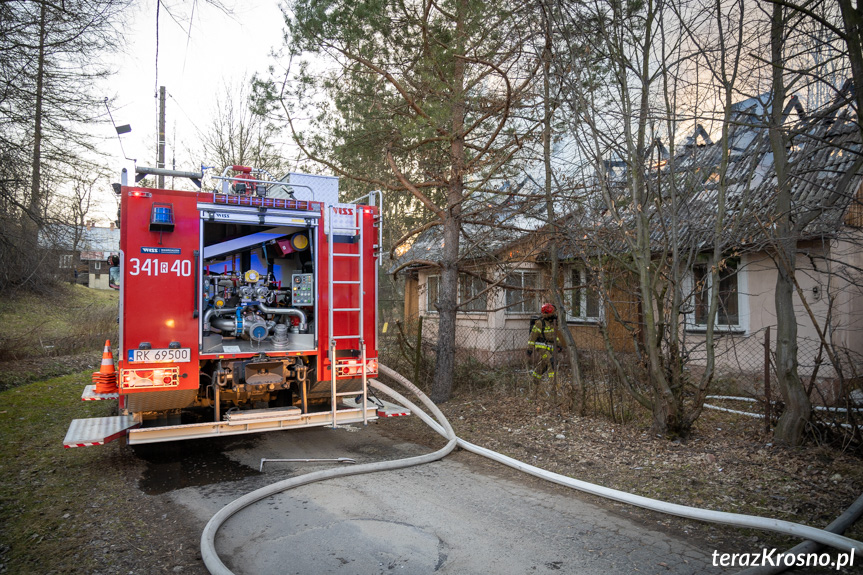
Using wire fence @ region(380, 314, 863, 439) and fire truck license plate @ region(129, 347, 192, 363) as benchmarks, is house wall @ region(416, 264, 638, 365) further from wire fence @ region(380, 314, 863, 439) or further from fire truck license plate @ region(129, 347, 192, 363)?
fire truck license plate @ region(129, 347, 192, 363)

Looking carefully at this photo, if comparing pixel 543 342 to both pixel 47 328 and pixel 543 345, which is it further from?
pixel 47 328

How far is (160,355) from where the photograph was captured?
18.3 ft

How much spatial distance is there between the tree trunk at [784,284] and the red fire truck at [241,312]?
4314mm

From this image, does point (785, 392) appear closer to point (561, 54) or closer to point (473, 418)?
point (473, 418)

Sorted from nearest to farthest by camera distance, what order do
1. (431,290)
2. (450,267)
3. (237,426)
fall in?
(237,426), (450,267), (431,290)

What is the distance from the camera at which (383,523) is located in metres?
4.25

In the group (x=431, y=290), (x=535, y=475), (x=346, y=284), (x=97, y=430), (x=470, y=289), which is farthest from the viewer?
(x=431, y=290)

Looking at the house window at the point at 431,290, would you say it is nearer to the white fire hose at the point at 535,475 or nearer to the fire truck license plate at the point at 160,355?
the white fire hose at the point at 535,475

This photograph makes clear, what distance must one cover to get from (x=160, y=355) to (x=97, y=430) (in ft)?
3.58

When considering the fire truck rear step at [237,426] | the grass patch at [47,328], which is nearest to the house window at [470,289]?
the fire truck rear step at [237,426]

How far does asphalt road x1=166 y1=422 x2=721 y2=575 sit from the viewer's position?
357cm

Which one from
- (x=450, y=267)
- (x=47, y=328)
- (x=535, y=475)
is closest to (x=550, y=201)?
(x=450, y=267)

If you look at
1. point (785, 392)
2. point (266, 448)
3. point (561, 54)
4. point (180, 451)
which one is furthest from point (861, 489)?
point (180, 451)

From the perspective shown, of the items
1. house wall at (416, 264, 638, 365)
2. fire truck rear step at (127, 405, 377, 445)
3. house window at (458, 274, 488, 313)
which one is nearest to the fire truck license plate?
fire truck rear step at (127, 405, 377, 445)
